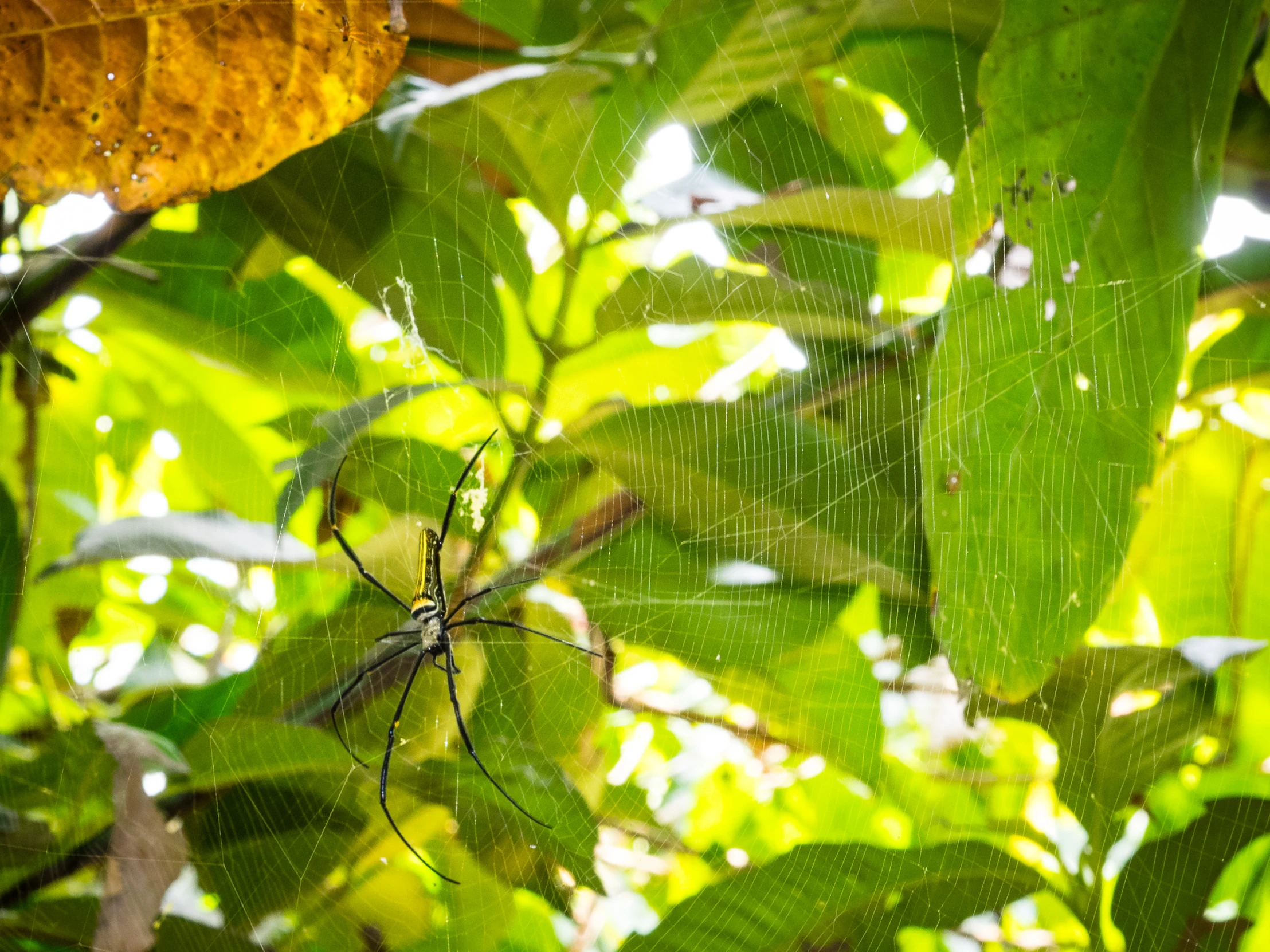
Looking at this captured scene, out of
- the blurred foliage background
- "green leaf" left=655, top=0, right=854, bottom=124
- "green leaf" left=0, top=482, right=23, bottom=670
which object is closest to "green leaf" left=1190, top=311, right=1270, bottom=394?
the blurred foliage background

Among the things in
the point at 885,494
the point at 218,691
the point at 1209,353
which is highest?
the point at 1209,353

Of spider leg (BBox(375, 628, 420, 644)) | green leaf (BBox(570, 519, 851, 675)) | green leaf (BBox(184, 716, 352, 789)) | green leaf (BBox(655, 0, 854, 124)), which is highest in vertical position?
green leaf (BBox(655, 0, 854, 124))

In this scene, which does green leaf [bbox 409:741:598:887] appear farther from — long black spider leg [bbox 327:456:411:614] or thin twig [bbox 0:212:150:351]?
thin twig [bbox 0:212:150:351]

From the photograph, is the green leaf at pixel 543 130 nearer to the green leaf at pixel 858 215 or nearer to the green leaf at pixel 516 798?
the green leaf at pixel 858 215

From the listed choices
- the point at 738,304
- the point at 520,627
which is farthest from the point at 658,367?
the point at 520,627

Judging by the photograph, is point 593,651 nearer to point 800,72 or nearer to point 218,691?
point 218,691

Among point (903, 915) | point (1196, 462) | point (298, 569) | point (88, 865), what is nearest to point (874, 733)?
point (903, 915)

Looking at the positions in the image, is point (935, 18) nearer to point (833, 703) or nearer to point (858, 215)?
point (858, 215)
